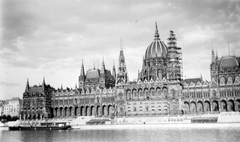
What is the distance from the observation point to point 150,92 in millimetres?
111500

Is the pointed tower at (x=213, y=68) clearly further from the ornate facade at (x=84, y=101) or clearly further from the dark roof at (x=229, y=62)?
the ornate facade at (x=84, y=101)

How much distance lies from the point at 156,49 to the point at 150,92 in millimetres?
22073

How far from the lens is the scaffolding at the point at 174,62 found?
357 feet

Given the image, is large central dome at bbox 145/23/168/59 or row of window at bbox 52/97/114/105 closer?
row of window at bbox 52/97/114/105

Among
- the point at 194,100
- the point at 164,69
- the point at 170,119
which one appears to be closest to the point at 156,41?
the point at 164,69

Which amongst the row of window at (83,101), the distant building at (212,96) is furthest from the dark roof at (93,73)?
the distant building at (212,96)

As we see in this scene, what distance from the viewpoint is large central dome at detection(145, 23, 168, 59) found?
12556cm

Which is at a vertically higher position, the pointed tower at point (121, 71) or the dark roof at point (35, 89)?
the pointed tower at point (121, 71)

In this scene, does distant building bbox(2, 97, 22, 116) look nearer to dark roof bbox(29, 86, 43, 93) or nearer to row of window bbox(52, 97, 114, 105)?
dark roof bbox(29, 86, 43, 93)

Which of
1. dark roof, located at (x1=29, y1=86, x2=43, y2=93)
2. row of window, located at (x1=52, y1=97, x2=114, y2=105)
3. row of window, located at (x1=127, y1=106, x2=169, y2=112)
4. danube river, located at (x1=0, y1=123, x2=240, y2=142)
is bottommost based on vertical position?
danube river, located at (x1=0, y1=123, x2=240, y2=142)

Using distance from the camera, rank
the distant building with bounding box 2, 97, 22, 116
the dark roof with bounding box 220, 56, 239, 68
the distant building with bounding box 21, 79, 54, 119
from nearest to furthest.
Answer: the dark roof with bounding box 220, 56, 239, 68, the distant building with bounding box 21, 79, 54, 119, the distant building with bounding box 2, 97, 22, 116

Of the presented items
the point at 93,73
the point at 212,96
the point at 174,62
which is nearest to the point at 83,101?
the point at 93,73

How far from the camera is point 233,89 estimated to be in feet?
332

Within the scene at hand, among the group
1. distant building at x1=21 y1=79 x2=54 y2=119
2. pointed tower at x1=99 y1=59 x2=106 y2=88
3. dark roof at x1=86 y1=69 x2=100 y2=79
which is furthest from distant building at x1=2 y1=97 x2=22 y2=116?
pointed tower at x1=99 y1=59 x2=106 y2=88
